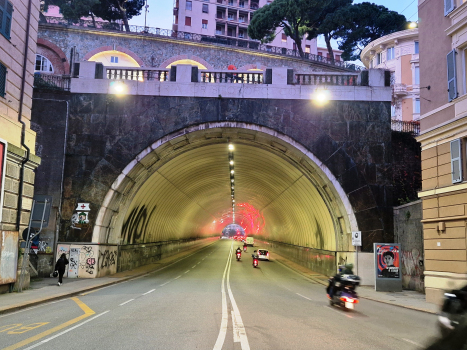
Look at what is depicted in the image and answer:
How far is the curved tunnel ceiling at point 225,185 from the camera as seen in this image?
94.5 ft

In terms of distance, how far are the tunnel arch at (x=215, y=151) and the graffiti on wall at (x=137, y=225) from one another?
11cm

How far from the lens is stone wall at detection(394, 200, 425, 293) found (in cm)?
2072

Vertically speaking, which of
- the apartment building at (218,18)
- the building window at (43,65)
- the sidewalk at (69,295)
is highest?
the apartment building at (218,18)

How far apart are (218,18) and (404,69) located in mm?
48565

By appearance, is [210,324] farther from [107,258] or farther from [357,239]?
[107,258]

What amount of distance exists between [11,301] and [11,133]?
640 cm

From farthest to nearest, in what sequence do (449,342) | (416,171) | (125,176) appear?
(416,171)
(125,176)
(449,342)

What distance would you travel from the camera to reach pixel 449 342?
5293 mm

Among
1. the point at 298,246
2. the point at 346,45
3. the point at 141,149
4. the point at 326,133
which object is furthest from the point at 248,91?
the point at 346,45

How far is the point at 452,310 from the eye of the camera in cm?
654

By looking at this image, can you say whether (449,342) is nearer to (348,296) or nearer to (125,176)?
(348,296)

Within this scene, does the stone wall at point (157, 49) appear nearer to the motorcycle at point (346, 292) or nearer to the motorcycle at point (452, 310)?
the motorcycle at point (346, 292)

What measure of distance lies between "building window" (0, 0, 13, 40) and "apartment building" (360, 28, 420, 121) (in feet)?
155

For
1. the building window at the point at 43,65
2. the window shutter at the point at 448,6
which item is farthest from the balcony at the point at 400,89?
the building window at the point at 43,65
